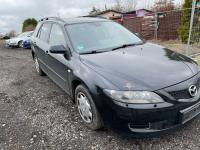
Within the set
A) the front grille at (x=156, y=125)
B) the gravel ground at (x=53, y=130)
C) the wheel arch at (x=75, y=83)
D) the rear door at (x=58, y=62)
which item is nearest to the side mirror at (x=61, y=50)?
the rear door at (x=58, y=62)

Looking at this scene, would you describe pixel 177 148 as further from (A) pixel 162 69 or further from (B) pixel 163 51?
(B) pixel 163 51

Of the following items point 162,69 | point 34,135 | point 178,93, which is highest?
point 162,69

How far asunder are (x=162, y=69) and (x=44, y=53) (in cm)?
304

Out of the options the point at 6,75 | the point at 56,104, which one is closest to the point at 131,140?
the point at 56,104

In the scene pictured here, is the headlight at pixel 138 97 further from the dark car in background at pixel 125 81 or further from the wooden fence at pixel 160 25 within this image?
the wooden fence at pixel 160 25

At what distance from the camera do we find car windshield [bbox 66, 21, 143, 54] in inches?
145

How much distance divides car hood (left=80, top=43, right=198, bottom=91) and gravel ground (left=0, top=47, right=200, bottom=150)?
84 cm

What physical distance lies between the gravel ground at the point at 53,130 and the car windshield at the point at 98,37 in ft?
4.04

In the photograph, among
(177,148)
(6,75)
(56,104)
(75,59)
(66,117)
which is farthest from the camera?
(6,75)

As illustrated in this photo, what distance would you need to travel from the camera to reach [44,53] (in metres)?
5.02

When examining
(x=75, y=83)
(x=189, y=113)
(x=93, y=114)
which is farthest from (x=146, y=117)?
(x=75, y=83)

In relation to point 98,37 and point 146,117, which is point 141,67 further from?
point 98,37

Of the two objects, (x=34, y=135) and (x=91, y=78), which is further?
(x=34, y=135)

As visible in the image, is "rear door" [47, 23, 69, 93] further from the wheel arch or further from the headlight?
the headlight
